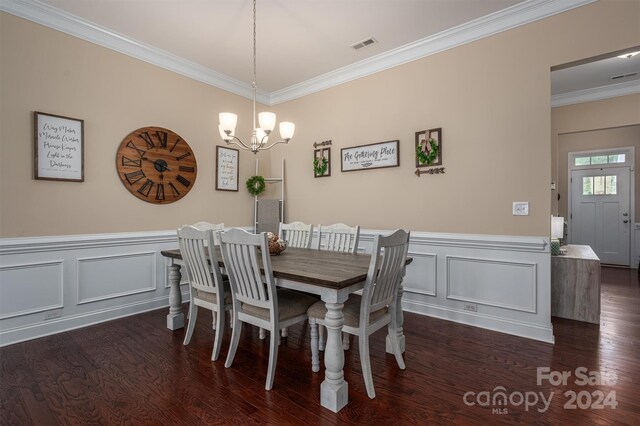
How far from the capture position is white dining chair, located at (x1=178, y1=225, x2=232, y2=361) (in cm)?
234

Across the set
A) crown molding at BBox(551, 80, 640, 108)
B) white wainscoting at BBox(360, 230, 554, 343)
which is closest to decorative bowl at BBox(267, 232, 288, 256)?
white wainscoting at BBox(360, 230, 554, 343)

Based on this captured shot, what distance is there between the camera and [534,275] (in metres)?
2.77

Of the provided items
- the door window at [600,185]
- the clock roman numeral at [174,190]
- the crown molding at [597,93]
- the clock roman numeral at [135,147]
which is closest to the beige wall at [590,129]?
the crown molding at [597,93]

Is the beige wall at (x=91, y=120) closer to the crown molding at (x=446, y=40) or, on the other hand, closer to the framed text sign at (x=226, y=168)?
the framed text sign at (x=226, y=168)

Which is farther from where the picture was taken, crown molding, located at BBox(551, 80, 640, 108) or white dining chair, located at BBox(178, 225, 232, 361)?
crown molding, located at BBox(551, 80, 640, 108)

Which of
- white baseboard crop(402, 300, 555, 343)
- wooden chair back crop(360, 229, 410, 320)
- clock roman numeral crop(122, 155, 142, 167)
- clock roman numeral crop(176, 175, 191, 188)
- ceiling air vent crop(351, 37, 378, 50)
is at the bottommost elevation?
white baseboard crop(402, 300, 555, 343)

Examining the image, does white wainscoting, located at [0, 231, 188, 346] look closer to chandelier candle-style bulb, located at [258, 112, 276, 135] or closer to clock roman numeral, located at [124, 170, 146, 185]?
clock roman numeral, located at [124, 170, 146, 185]

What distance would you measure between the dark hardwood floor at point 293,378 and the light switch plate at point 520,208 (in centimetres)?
108

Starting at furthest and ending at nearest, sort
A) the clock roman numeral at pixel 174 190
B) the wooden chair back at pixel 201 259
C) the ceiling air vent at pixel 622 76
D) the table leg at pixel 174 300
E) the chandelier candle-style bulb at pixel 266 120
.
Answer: the ceiling air vent at pixel 622 76, the clock roman numeral at pixel 174 190, the table leg at pixel 174 300, the chandelier candle-style bulb at pixel 266 120, the wooden chair back at pixel 201 259

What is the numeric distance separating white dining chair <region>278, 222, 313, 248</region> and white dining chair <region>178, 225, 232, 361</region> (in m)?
1.01

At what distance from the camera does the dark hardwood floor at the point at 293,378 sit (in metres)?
1.74

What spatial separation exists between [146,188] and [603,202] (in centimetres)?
740

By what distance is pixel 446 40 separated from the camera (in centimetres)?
320

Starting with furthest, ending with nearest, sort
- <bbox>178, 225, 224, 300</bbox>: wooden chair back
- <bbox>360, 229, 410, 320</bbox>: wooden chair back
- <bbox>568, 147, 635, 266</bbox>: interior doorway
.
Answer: <bbox>568, 147, 635, 266</bbox>: interior doorway
<bbox>178, 225, 224, 300</bbox>: wooden chair back
<bbox>360, 229, 410, 320</bbox>: wooden chair back
